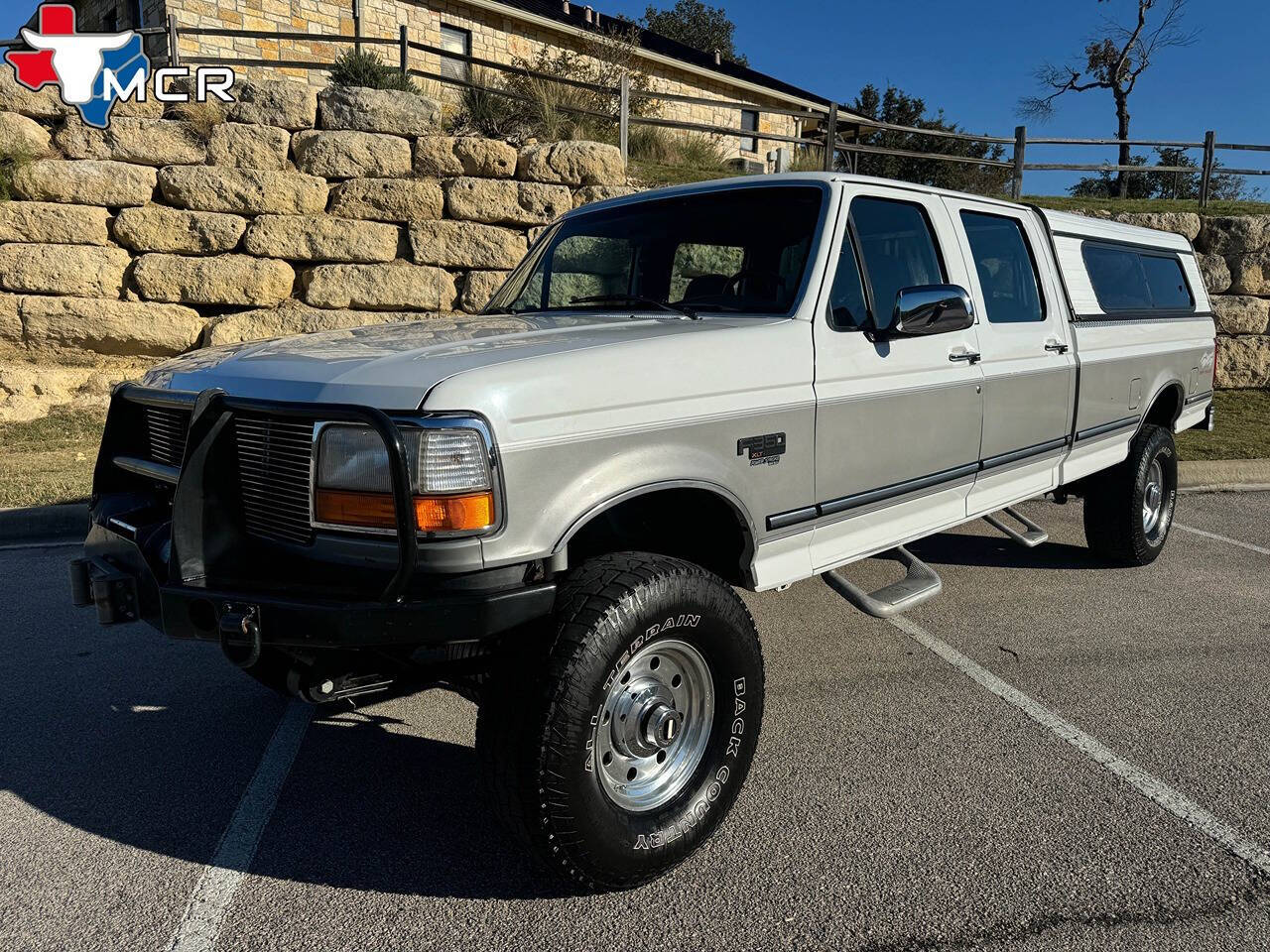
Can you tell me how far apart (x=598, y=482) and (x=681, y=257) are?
66.0 inches

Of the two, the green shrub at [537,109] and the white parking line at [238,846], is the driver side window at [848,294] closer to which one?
the white parking line at [238,846]

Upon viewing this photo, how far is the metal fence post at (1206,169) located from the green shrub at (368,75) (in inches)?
530

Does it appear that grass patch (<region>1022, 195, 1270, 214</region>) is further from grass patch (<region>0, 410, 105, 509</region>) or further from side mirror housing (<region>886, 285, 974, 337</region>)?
grass patch (<region>0, 410, 105, 509</region>)

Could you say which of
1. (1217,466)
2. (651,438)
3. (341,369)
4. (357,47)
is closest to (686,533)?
(651,438)

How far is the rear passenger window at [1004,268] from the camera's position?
425cm

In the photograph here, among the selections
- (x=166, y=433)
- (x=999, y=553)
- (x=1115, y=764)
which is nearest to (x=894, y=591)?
(x=1115, y=764)

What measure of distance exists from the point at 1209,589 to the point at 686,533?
152 inches

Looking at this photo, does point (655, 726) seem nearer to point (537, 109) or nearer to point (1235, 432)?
point (1235, 432)

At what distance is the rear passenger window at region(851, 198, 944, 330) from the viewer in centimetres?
360

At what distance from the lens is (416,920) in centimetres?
245

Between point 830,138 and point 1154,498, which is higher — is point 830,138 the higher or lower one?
the higher one

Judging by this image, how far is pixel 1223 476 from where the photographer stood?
331 inches

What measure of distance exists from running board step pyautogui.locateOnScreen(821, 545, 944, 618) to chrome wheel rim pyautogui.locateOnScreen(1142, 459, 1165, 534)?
2714 millimetres

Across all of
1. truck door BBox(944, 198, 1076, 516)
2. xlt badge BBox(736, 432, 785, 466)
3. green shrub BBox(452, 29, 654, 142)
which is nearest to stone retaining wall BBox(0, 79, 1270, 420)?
green shrub BBox(452, 29, 654, 142)
